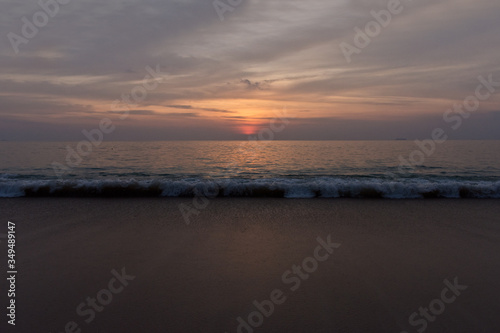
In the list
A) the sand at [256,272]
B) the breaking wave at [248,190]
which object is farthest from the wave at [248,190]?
the sand at [256,272]

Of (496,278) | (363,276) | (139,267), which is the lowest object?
(496,278)

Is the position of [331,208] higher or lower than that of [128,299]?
higher

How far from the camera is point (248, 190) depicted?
34.4 ft

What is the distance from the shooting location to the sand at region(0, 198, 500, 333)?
126 inches

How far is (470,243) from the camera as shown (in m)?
5.43

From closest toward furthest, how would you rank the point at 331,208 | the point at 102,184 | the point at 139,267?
1. the point at 139,267
2. the point at 331,208
3. the point at 102,184

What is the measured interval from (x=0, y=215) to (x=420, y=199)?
11.5 metres

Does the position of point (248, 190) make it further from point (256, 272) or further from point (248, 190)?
point (256, 272)

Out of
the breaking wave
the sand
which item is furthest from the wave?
the sand

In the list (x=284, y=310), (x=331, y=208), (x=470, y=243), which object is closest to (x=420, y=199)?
(x=331, y=208)

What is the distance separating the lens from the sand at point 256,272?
10.5 feet

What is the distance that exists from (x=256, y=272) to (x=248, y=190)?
6.23 meters

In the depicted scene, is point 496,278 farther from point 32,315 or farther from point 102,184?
point 102,184

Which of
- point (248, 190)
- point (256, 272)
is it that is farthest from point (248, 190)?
point (256, 272)
